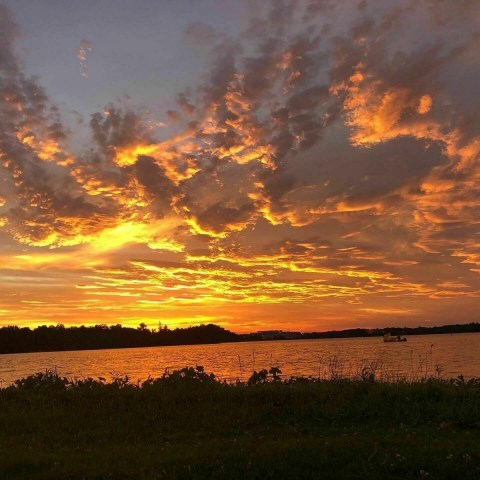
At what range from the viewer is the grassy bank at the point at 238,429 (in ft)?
30.9

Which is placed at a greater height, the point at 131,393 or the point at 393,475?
the point at 131,393

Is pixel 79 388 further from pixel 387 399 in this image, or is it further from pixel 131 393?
pixel 387 399

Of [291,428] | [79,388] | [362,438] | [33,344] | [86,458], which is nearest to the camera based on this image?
[86,458]

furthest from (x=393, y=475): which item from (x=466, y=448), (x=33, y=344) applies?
(x=33, y=344)

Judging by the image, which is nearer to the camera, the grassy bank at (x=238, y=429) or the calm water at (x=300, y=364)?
the grassy bank at (x=238, y=429)

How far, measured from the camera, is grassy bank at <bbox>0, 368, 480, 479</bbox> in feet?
30.9

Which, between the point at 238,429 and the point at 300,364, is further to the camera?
the point at 300,364

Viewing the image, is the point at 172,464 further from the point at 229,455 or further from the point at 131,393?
the point at 131,393

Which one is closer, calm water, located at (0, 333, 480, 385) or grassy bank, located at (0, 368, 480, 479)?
grassy bank, located at (0, 368, 480, 479)

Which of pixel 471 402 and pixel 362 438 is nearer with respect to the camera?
pixel 362 438

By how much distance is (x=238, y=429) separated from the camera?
→ 519 inches

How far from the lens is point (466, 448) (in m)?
10.2

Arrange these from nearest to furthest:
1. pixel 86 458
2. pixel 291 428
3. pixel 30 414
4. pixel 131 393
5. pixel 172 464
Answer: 1. pixel 172 464
2. pixel 86 458
3. pixel 291 428
4. pixel 30 414
5. pixel 131 393

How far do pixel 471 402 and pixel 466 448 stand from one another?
198 inches
